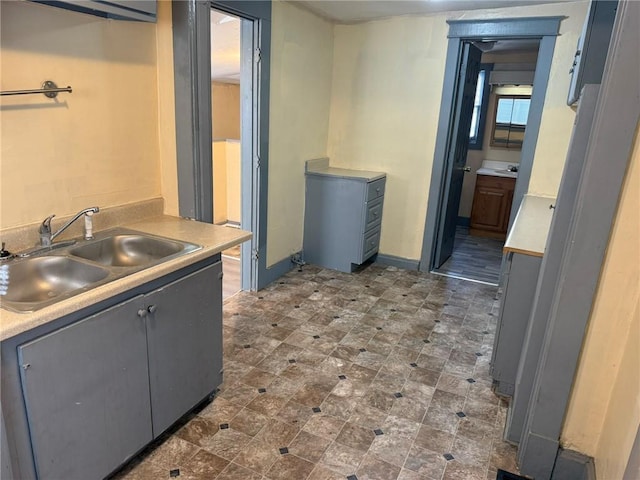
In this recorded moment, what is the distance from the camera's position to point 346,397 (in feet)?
7.62

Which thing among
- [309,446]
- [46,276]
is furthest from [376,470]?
[46,276]

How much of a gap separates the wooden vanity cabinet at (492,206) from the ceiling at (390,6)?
2448 millimetres

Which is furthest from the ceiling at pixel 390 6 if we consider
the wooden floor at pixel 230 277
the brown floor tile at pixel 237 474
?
the brown floor tile at pixel 237 474

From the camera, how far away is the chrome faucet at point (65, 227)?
1761mm

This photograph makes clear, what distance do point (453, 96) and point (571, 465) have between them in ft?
9.75

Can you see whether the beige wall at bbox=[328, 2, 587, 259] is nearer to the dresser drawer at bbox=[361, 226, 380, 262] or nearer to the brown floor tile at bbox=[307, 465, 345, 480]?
the dresser drawer at bbox=[361, 226, 380, 262]

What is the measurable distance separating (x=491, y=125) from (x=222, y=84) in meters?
4.24

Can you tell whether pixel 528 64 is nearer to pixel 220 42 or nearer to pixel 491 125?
pixel 491 125

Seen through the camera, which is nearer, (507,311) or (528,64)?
(507,311)

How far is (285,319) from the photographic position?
Answer: 10.3ft

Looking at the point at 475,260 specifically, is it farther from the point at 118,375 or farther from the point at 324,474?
the point at 118,375

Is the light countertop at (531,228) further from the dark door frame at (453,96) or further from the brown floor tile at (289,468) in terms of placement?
the brown floor tile at (289,468)

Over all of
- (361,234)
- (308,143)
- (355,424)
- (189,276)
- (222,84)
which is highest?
(222,84)

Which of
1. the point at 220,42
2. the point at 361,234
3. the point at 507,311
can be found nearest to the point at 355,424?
the point at 507,311
